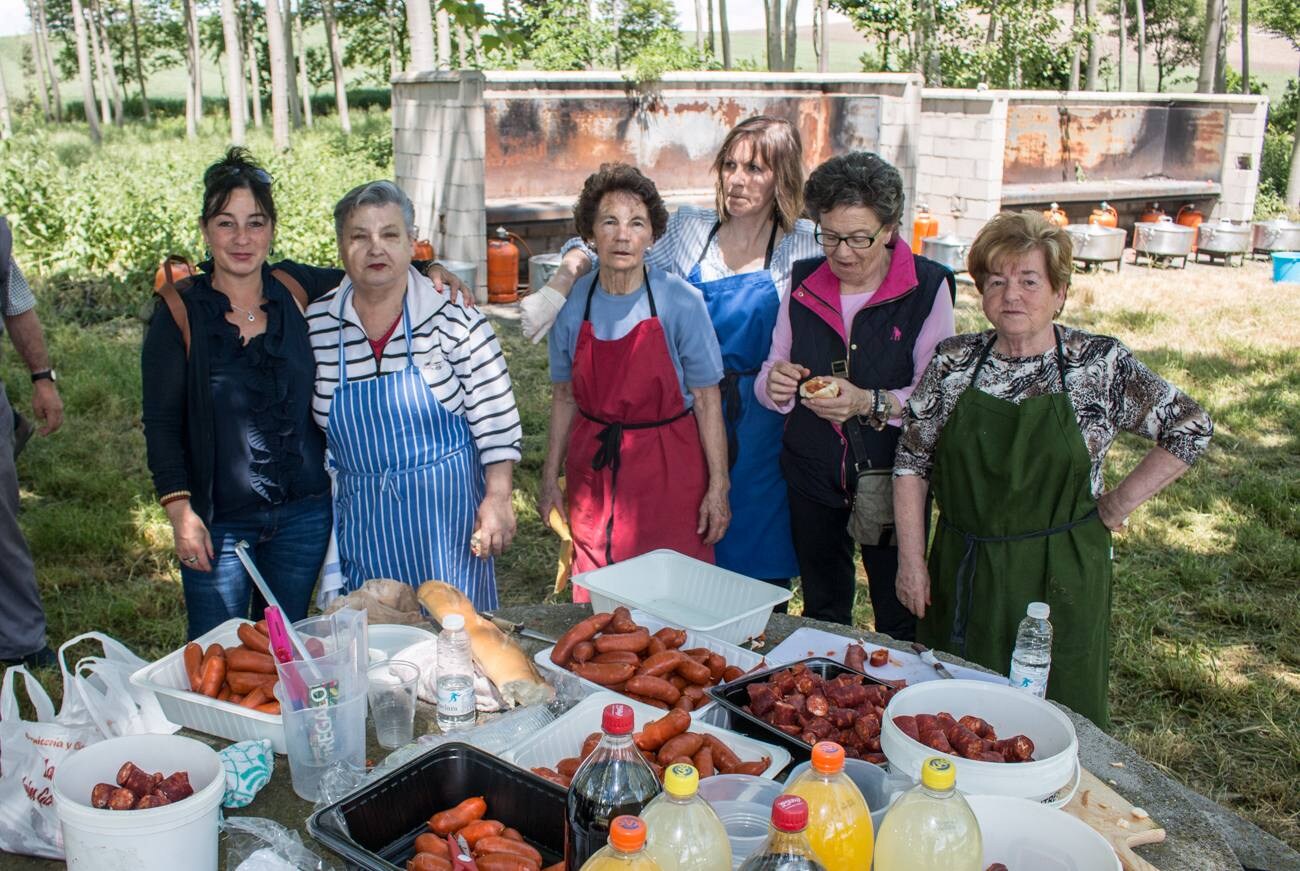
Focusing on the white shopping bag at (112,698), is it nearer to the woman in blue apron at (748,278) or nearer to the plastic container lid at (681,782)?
the plastic container lid at (681,782)

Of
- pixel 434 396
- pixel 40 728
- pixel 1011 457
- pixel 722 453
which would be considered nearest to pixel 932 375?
pixel 1011 457

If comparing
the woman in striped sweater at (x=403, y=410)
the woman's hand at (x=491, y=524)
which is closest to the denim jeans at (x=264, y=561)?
the woman in striped sweater at (x=403, y=410)

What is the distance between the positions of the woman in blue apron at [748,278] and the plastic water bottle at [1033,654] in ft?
4.42

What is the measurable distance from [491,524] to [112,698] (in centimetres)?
135

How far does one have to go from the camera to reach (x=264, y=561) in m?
3.69

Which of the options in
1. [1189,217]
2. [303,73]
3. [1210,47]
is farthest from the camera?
[303,73]

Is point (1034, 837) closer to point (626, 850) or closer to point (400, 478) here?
point (626, 850)

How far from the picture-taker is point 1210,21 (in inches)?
805

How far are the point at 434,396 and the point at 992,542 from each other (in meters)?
1.78

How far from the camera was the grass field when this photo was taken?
464cm

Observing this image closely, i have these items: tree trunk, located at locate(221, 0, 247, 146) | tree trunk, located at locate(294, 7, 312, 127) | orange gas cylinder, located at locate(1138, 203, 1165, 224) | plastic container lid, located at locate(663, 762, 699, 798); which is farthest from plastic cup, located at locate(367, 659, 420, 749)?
tree trunk, located at locate(294, 7, 312, 127)

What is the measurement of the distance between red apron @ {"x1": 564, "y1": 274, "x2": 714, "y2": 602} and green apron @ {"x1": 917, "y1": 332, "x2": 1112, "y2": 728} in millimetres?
953

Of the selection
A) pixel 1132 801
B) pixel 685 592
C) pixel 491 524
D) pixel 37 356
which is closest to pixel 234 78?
pixel 37 356

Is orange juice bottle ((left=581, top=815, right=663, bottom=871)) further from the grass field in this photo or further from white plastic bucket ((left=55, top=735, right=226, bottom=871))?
the grass field
